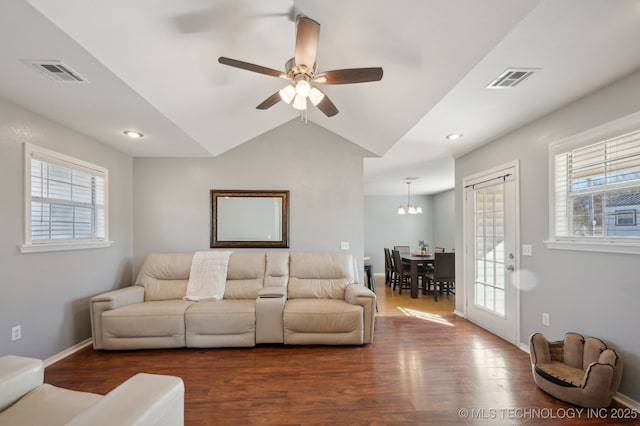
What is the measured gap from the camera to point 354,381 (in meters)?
2.44

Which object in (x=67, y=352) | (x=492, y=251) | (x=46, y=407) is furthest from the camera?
(x=492, y=251)

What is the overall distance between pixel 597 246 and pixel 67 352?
4927mm

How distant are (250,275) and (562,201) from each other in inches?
134

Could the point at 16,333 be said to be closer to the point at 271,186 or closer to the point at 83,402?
the point at 83,402

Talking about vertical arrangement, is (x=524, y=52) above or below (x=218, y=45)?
below

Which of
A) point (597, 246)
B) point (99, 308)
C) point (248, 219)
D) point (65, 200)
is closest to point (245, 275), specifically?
point (248, 219)

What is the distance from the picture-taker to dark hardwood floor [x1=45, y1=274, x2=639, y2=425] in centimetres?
200

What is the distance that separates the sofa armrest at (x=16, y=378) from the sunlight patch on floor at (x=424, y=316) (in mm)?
3994

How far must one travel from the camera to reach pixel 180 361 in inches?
111

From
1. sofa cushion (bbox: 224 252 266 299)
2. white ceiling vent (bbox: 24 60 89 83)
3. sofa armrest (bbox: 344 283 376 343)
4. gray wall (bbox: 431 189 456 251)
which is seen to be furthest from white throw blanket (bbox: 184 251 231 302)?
gray wall (bbox: 431 189 456 251)

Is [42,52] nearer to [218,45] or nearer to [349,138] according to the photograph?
[218,45]

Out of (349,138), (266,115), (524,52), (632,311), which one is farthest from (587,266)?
(266,115)

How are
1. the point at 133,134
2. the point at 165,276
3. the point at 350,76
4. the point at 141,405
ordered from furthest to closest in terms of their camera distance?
the point at 165,276
the point at 133,134
the point at 350,76
the point at 141,405

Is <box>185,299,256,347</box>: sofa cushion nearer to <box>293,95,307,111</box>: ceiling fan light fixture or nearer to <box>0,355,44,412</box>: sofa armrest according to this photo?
<box>0,355,44,412</box>: sofa armrest
